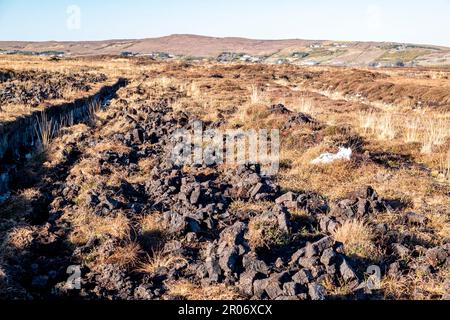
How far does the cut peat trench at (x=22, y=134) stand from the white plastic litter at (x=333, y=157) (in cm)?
668

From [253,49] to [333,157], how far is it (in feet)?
514

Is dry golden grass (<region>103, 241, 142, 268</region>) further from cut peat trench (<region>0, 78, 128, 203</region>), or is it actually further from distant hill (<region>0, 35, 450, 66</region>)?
distant hill (<region>0, 35, 450, 66</region>)

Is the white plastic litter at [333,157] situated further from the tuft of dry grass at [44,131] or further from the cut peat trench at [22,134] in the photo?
the tuft of dry grass at [44,131]

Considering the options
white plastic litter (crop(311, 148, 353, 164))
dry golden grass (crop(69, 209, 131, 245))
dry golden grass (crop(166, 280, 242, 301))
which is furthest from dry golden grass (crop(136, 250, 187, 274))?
white plastic litter (crop(311, 148, 353, 164))

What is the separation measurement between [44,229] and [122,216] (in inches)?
46.5

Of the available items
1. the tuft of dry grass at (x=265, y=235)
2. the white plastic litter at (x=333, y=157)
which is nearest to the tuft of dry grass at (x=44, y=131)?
the white plastic litter at (x=333, y=157)

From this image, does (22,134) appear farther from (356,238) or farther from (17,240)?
(356,238)

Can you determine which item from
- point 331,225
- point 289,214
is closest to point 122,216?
point 289,214

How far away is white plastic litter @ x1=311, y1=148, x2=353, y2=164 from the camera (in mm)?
9727

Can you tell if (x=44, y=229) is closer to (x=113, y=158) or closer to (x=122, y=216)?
(x=122, y=216)
